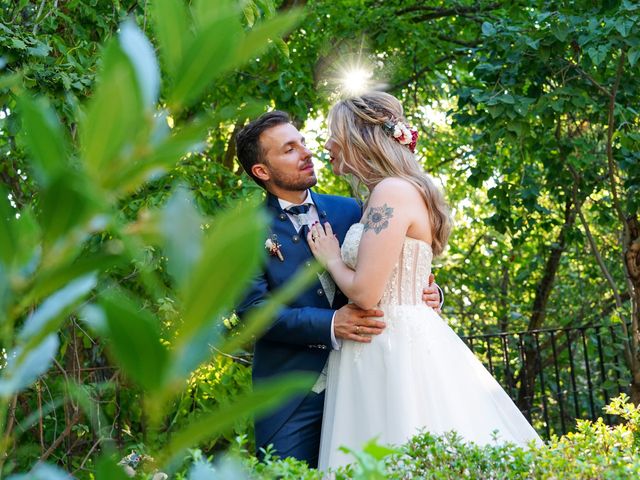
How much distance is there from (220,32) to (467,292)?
9889 mm

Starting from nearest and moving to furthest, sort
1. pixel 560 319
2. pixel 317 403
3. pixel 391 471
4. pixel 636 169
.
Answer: pixel 391 471, pixel 317 403, pixel 636 169, pixel 560 319

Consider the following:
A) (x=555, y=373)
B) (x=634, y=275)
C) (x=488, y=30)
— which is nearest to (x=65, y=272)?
(x=488, y=30)

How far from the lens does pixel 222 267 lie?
0.33 meters

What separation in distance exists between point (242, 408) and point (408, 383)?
9.05 feet

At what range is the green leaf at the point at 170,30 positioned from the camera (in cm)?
38

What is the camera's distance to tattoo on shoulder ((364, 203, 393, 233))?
2.98m

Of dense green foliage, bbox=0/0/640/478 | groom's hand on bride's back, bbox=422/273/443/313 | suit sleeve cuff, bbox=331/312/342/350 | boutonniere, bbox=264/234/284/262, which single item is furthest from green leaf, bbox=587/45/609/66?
suit sleeve cuff, bbox=331/312/342/350

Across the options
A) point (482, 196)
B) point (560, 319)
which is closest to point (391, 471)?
point (560, 319)

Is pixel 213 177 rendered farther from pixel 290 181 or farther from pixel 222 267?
pixel 222 267

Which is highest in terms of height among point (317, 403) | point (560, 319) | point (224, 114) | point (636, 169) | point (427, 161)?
point (427, 161)

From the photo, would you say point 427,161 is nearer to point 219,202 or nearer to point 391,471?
point 219,202

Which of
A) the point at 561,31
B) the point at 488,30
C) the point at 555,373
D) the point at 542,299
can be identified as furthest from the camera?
the point at 542,299

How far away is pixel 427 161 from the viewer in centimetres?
1041

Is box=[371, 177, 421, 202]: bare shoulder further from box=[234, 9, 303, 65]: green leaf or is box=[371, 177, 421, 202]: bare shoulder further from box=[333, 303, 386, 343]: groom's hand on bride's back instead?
box=[234, 9, 303, 65]: green leaf
